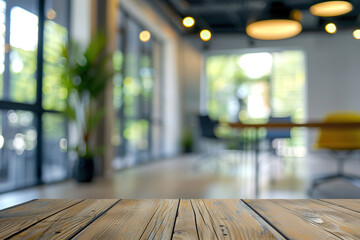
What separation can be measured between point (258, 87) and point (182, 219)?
28.4ft

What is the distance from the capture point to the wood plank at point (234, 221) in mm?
705

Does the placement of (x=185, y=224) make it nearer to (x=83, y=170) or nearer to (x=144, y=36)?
(x=83, y=170)

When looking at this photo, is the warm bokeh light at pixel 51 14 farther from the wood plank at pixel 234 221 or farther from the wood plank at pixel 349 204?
A: the wood plank at pixel 349 204

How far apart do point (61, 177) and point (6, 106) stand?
127cm

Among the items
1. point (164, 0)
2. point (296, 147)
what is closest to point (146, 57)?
point (164, 0)

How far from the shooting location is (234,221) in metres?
0.80

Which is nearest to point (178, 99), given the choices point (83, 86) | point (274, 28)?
point (83, 86)

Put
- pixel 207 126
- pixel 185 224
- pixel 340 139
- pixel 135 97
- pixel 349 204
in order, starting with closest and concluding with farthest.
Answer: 1. pixel 185 224
2. pixel 349 204
3. pixel 340 139
4. pixel 207 126
5. pixel 135 97

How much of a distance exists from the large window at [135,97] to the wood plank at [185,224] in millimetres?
4143

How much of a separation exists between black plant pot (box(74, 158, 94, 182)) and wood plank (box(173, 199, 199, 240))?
10.2 feet

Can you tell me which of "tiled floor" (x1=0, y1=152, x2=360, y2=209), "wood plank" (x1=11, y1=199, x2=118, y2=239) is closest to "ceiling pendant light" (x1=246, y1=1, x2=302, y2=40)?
"tiled floor" (x1=0, y1=152, x2=360, y2=209)

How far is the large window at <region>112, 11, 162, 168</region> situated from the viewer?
5465 millimetres

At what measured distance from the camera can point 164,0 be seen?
6.59 m

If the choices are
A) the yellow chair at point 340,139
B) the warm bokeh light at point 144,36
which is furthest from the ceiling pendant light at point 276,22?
the warm bokeh light at point 144,36
